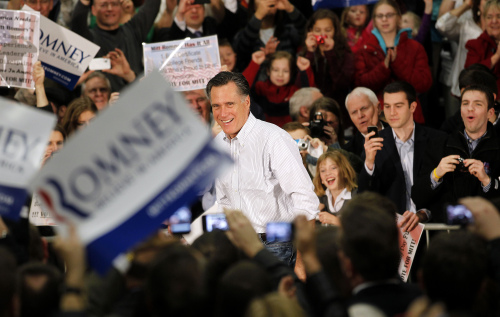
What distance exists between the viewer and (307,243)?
3.37 metres

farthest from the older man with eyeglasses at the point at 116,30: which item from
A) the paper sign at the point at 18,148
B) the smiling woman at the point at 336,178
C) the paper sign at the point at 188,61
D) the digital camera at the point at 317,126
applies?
the paper sign at the point at 18,148

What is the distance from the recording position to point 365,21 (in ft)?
30.7

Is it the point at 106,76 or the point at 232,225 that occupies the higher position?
the point at 106,76

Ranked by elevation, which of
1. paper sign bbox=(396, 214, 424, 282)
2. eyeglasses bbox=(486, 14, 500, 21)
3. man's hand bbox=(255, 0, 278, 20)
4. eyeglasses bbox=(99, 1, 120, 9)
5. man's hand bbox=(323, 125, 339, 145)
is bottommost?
paper sign bbox=(396, 214, 424, 282)

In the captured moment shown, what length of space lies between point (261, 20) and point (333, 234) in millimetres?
5505

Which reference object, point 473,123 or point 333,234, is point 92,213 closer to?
point 333,234

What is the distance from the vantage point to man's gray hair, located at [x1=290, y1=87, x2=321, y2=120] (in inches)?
323

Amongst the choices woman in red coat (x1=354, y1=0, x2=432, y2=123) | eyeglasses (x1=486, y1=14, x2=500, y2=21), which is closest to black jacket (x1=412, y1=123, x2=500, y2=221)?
woman in red coat (x1=354, y1=0, x2=432, y2=123)

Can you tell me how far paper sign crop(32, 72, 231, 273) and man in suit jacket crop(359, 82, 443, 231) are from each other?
11.0 feet

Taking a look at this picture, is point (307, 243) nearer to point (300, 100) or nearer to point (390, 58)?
point (300, 100)

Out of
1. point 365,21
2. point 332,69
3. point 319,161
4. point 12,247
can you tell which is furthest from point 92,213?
point 365,21

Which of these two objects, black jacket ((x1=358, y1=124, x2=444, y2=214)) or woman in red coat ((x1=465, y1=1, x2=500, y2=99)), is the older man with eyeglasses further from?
woman in red coat ((x1=465, y1=1, x2=500, y2=99))

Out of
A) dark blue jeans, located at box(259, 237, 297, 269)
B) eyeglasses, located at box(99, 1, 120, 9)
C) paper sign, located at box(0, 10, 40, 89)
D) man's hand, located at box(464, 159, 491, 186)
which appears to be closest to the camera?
dark blue jeans, located at box(259, 237, 297, 269)

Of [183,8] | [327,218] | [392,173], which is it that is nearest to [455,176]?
[392,173]
